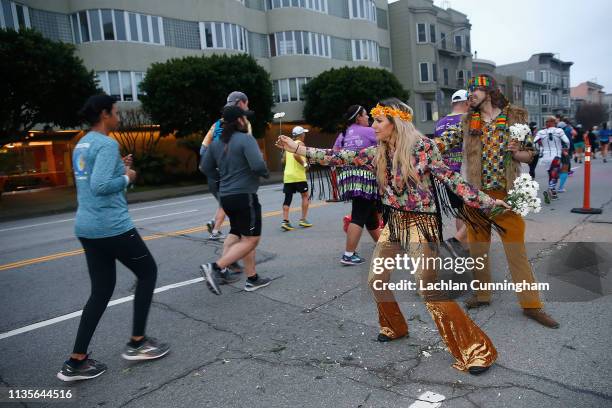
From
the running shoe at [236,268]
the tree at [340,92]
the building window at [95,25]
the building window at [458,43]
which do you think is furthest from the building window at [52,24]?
the building window at [458,43]

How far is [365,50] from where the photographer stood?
38.4m

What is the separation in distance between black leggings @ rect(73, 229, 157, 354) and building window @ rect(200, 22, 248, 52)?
2863 centimetres

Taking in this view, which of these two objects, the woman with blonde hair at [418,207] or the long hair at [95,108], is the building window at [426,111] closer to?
the woman with blonde hair at [418,207]

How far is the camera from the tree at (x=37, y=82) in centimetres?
1570

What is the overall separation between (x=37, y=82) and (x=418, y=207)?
55.9 ft

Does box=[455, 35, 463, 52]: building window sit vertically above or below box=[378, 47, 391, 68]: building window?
above

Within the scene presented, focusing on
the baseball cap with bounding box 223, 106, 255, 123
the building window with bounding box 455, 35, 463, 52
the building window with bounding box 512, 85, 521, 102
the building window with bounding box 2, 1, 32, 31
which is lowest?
the baseball cap with bounding box 223, 106, 255, 123

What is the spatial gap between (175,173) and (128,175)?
25.6m

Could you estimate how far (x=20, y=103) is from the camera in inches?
655

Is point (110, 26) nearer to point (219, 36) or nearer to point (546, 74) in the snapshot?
point (219, 36)

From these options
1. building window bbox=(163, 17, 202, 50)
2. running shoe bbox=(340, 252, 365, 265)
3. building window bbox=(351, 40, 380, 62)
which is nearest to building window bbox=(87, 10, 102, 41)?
building window bbox=(163, 17, 202, 50)

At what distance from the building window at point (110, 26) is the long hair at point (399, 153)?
87.5ft

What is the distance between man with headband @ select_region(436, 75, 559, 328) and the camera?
3.79 metres

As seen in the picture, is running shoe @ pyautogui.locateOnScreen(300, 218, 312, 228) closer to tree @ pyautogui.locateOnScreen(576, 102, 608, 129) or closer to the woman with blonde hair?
the woman with blonde hair
